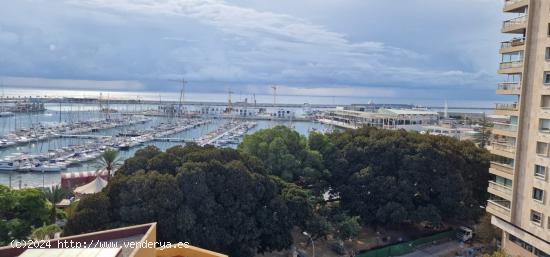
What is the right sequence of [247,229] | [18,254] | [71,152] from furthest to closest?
[71,152] < [247,229] < [18,254]

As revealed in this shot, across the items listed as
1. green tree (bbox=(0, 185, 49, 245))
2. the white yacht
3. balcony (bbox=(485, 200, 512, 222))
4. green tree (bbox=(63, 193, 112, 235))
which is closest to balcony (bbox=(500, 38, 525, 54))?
balcony (bbox=(485, 200, 512, 222))

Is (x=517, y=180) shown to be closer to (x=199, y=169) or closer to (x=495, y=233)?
(x=495, y=233)

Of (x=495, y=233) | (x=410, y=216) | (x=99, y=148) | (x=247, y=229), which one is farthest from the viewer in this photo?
(x=99, y=148)

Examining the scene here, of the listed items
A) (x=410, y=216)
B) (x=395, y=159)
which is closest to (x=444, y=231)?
(x=410, y=216)

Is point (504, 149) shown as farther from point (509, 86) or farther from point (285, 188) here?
point (285, 188)

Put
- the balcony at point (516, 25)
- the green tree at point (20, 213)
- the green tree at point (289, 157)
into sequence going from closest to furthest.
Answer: the green tree at point (20, 213) → the balcony at point (516, 25) → the green tree at point (289, 157)

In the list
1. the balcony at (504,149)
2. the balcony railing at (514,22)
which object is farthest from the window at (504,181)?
the balcony railing at (514,22)

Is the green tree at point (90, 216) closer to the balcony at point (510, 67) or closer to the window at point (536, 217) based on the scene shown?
the window at point (536, 217)
